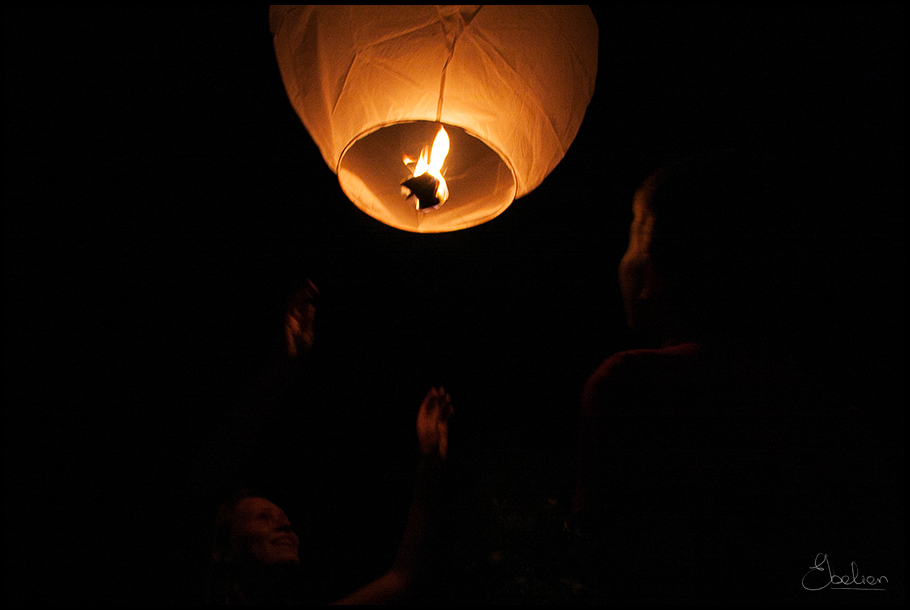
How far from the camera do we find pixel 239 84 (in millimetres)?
2256

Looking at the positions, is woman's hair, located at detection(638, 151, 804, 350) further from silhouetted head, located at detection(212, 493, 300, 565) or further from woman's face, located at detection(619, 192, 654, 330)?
silhouetted head, located at detection(212, 493, 300, 565)

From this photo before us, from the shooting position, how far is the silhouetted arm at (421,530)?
1.88 meters

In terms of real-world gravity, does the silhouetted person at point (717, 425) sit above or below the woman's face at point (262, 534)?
above

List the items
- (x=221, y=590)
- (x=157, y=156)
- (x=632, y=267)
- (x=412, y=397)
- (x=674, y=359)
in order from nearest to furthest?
(x=674, y=359)
(x=632, y=267)
(x=221, y=590)
(x=157, y=156)
(x=412, y=397)

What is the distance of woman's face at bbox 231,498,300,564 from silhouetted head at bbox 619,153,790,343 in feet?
5.94

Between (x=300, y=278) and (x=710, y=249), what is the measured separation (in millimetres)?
2230

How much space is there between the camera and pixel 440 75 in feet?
3.48

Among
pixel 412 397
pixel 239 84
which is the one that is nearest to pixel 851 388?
pixel 412 397

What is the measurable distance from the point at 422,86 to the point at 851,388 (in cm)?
232

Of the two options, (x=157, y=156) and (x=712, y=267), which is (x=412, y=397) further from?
(x=712, y=267)

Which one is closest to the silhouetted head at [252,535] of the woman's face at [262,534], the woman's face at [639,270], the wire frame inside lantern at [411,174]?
the woman's face at [262,534]

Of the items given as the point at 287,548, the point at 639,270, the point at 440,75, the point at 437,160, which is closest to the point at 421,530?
the point at 287,548

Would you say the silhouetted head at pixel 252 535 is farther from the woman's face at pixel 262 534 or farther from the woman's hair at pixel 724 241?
the woman's hair at pixel 724 241

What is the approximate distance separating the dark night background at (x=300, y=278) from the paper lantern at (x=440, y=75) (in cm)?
120
